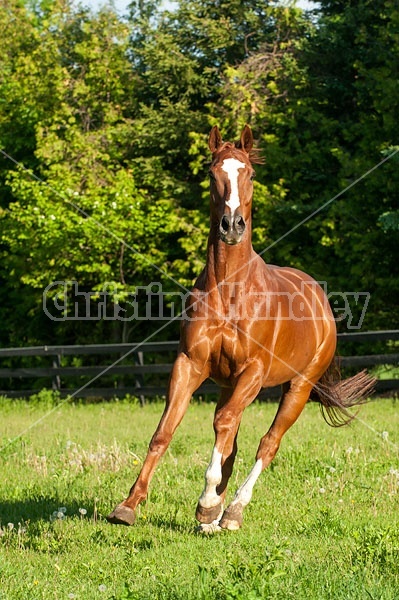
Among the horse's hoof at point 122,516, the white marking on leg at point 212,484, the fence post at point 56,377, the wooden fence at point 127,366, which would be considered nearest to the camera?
the horse's hoof at point 122,516

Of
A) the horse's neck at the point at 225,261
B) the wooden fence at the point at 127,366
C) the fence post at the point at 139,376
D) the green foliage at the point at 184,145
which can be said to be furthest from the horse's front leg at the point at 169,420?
the green foliage at the point at 184,145

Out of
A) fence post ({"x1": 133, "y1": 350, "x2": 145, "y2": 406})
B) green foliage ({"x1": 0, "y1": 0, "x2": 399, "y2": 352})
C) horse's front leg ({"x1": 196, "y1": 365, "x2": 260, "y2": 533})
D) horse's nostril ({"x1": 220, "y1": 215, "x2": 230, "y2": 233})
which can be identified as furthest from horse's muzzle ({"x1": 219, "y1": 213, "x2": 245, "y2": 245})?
green foliage ({"x1": 0, "y1": 0, "x2": 399, "y2": 352})

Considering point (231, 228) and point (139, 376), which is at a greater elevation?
point (231, 228)

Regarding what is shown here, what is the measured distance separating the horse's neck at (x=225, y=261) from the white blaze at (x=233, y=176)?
0.43 metres

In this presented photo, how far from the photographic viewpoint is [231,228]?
5.82m

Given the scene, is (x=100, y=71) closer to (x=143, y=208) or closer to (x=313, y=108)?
(x=143, y=208)

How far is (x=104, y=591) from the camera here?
4.65 m

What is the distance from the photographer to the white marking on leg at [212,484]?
571 centimetres

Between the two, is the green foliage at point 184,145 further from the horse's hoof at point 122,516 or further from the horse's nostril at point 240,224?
the horse's hoof at point 122,516

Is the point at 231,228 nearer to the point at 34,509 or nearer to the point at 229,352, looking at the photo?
the point at 229,352

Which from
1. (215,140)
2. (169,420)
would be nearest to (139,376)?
(215,140)

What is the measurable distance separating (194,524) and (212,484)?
2.55 ft

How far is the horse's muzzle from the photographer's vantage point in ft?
19.1

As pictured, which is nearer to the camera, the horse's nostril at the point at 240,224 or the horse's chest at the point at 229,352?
the horse's nostril at the point at 240,224
